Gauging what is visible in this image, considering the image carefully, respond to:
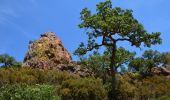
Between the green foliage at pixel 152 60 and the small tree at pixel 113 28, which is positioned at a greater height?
the green foliage at pixel 152 60

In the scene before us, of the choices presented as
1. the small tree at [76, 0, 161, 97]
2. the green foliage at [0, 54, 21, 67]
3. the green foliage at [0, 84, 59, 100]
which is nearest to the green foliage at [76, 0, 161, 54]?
the small tree at [76, 0, 161, 97]

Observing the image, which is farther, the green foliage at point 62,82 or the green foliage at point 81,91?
the green foliage at point 62,82

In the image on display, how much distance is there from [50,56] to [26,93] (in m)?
33.2

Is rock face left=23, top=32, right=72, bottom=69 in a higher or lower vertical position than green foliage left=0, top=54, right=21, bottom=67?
lower

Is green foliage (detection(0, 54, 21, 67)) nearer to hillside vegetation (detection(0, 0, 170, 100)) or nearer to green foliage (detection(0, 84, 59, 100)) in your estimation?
hillside vegetation (detection(0, 0, 170, 100))

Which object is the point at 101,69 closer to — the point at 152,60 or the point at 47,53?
the point at 47,53

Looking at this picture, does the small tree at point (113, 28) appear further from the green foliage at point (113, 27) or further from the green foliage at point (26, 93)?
the green foliage at point (26, 93)

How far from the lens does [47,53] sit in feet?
172

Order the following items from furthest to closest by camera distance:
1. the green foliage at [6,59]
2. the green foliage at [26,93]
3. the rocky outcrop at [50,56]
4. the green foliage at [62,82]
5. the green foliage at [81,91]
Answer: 1. the green foliage at [6,59]
2. the rocky outcrop at [50,56]
3. the green foliage at [62,82]
4. the green foliage at [81,91]
5. the green foliage at [26,93]

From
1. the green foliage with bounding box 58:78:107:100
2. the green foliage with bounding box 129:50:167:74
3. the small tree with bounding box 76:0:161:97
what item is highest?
the green foliage with bounding box 129:50:167:74

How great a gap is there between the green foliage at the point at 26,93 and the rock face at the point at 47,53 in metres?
27.5

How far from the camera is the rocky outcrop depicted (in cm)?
4766

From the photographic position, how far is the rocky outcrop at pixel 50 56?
47656 mm

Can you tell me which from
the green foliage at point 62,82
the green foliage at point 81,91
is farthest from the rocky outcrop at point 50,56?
the green foliage at point 81,91
